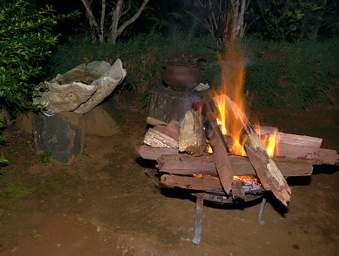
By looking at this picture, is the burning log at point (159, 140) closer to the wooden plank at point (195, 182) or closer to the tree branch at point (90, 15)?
the wooden plank at point (195, 182)

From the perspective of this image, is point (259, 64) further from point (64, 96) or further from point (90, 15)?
point (64, 96)

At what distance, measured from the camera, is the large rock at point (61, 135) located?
240 inches

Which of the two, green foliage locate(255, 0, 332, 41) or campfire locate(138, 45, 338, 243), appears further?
green foliage locate(255, 0, 332, 41)

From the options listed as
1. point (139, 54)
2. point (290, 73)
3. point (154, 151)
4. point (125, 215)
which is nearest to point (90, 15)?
point (139, 54)

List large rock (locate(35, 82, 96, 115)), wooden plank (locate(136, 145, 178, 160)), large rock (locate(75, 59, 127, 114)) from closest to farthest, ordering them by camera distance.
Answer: wooden plank (locate(136, 145, 178, 160))
large rock (locate(35, 82, 96, 115))
large rock (locate(75, 59, 127, 114))

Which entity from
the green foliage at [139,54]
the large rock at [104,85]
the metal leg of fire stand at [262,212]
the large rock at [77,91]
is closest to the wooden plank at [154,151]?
the metal leg of fire stand at [262,212]

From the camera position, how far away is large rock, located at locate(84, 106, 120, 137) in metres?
6.83

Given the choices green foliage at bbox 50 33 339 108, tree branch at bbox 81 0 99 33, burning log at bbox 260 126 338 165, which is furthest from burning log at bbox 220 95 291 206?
tree branch at bbox 81 0 99 33

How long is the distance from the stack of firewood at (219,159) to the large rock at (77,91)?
229cm

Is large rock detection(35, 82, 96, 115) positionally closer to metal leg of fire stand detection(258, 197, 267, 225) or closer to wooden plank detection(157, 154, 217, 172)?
wooden plank detection(157, 154, 217, 172)

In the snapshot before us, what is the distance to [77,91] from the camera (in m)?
5.91

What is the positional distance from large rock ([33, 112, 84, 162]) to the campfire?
221 centimetres

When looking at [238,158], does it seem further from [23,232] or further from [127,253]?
[23,232]

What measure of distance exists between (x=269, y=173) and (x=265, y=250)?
59.4 inches
